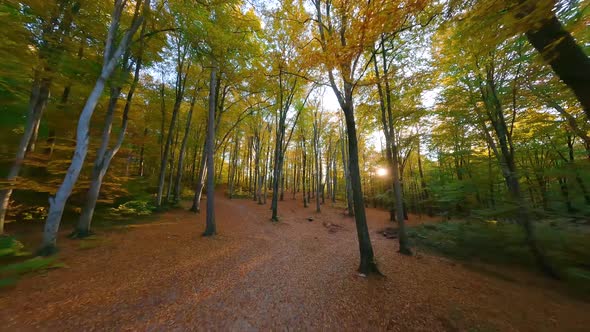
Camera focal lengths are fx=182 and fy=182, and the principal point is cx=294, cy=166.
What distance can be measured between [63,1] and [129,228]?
786 centimetres

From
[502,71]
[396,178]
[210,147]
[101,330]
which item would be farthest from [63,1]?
[502,71]

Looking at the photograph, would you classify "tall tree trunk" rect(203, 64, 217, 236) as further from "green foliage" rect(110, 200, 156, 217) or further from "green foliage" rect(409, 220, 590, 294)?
"green foliage" rect(409, 220, 590, 294)

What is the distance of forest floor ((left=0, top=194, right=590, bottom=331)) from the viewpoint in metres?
2.87

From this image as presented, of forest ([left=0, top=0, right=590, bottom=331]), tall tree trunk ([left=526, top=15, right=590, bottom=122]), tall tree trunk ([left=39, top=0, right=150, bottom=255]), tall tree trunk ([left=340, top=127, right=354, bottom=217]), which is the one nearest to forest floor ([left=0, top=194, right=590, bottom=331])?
forest ([left=0, top=0, right=590, bottom=331])

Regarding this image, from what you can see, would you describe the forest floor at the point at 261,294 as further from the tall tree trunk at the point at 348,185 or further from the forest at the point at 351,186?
the tall tree trunk at the point at 348,185

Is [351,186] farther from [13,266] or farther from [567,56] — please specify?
[13,266]

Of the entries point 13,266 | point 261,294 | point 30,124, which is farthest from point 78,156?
point 261,294

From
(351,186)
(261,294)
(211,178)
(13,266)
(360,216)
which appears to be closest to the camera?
(13,266)

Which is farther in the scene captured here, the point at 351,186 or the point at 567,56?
the point at 351,186

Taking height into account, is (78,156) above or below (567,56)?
below

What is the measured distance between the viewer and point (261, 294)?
3.73 meters

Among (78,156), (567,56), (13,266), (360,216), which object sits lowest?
(13,266)

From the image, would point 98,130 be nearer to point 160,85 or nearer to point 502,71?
point 160,85

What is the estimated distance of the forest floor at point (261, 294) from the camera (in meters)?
2.87
